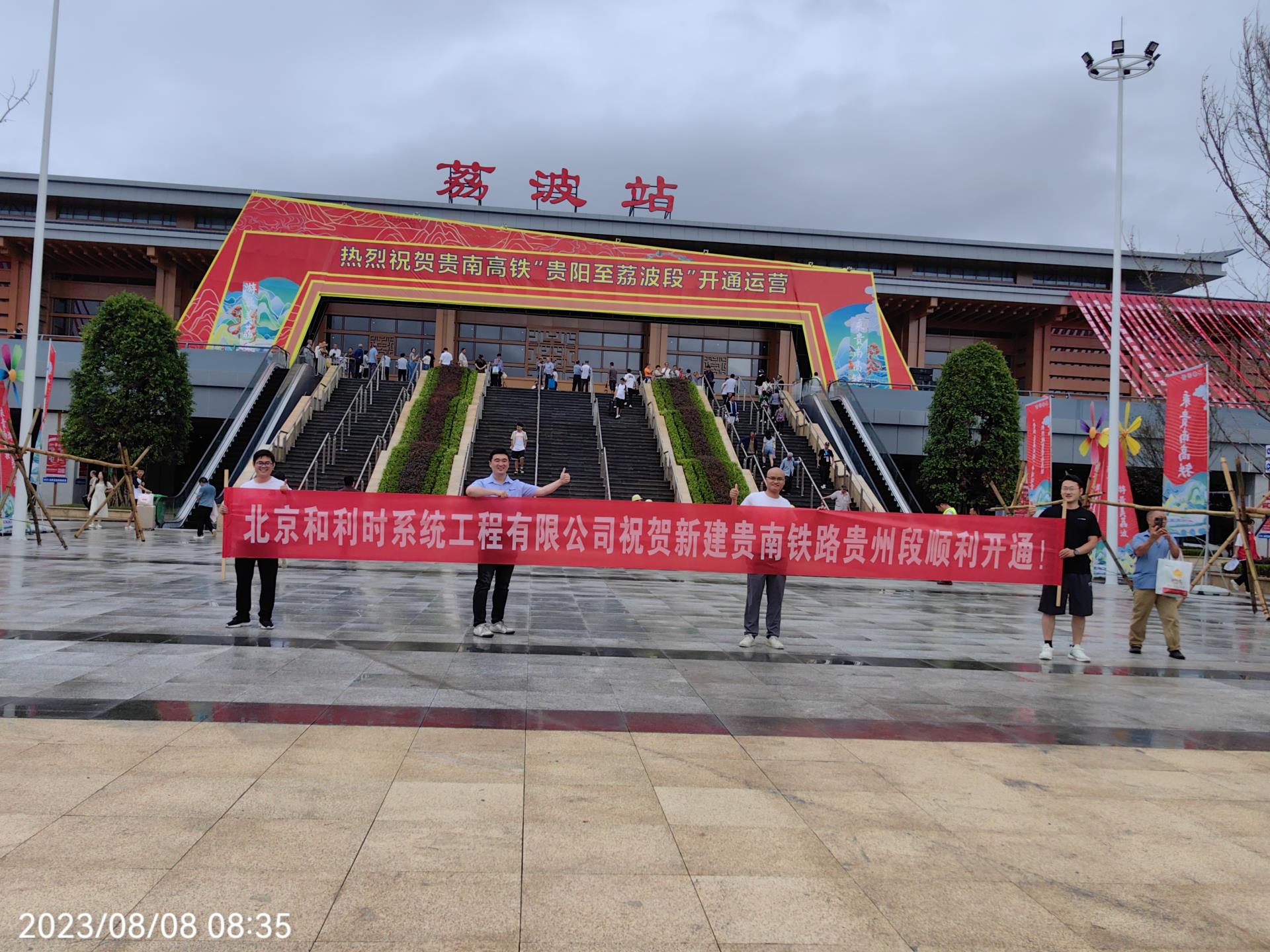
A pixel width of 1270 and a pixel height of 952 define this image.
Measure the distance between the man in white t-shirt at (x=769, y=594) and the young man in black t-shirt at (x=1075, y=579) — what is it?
2.38 metres

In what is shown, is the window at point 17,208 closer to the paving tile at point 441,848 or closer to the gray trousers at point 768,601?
the gray trousers at point 768,601

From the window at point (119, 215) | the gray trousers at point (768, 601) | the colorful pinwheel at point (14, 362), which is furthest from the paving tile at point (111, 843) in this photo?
the window at point (119, 215)

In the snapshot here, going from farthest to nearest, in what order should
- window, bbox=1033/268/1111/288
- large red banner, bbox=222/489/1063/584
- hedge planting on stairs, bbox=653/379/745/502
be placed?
1. window, bbox=1033/268/1111/288
2. hedge planting on stairs, bbox=653/379/745/502
3. large red banner, bbox=222/489/1063/584

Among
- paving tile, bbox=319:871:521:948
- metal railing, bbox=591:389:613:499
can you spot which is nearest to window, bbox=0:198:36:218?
metal railing, bbox=591:389:613:499

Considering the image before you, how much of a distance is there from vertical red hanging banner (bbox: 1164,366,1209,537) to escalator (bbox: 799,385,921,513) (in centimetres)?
733

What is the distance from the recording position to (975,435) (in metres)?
26.6

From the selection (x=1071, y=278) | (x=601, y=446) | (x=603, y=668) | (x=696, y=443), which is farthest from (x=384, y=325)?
(x=603, y=668)

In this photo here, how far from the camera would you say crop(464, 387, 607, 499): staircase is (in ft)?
81.3

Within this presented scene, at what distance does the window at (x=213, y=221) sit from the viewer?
38.5 m

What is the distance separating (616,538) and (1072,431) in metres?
26.6

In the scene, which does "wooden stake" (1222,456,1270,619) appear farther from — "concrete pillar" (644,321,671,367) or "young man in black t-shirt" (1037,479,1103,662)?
"concrete pillar" (644,321,671,367)

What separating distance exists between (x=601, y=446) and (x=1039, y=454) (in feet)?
39.3

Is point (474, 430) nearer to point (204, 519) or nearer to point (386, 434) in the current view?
point (386, 434)

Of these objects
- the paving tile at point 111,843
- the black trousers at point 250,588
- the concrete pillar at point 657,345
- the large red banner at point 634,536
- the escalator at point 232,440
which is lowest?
the paving tile at point 111,843
